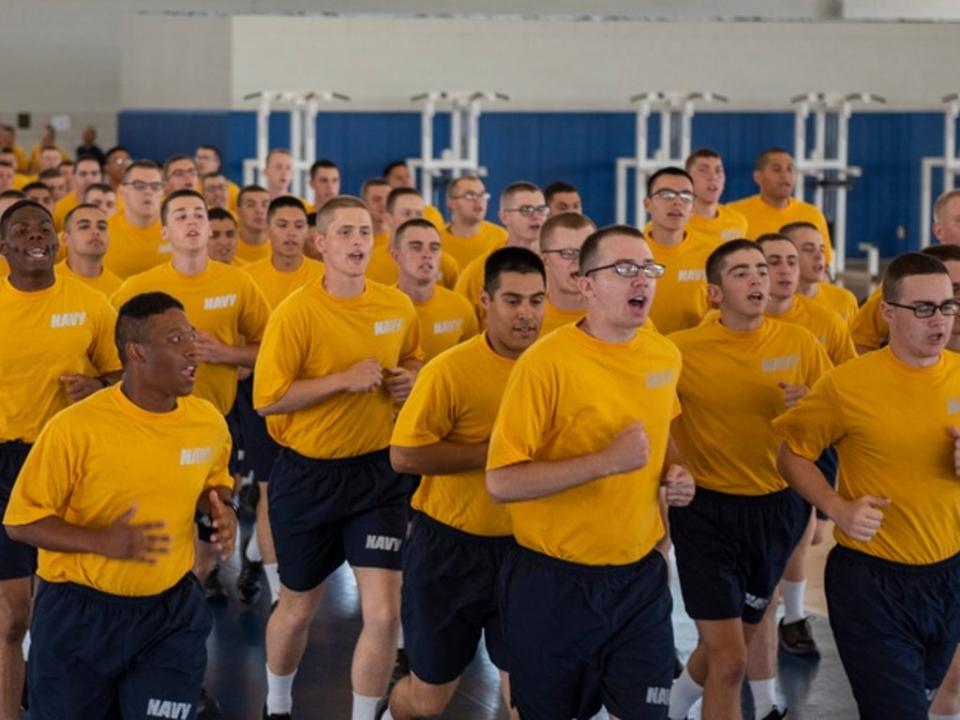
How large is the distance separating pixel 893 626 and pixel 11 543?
11.7 feet

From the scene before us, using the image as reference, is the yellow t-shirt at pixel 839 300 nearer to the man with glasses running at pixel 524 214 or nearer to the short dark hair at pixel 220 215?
the man with glasses running at pixel 524 214

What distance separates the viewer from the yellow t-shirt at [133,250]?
1091 cm

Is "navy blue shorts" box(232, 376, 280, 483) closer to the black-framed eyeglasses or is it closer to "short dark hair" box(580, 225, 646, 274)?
"short dark hair" box(580, 225, 646, 274)

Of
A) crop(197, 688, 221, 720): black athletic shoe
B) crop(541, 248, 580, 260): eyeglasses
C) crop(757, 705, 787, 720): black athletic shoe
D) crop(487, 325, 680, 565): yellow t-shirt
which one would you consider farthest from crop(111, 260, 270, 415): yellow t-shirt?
crop(487, 325, 680, 565): yellow t-shirt

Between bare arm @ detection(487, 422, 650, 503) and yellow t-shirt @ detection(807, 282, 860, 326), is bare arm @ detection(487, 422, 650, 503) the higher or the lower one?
the lower one

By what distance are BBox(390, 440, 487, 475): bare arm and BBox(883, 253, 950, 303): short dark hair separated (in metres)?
1.57

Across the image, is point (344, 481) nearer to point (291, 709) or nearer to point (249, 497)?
point (291, 709)

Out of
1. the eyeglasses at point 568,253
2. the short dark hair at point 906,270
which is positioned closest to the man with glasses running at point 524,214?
the eyeglasses at point 568,253

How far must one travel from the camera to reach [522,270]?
20.8 ft

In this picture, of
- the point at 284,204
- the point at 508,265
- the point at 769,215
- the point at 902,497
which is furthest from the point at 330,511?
the point at 769,215

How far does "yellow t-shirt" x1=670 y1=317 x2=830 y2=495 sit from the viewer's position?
6.92m

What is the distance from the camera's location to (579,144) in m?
22.1

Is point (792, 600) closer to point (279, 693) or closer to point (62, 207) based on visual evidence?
point (279, 693)

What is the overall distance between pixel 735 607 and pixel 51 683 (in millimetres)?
2710
